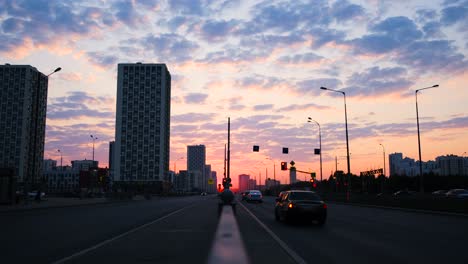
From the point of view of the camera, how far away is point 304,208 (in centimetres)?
2083

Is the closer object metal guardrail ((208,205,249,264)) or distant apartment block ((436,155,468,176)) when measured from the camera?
metal guardrail ((208,205,249,264))

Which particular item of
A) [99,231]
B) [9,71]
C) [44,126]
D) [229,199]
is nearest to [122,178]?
[44,126]

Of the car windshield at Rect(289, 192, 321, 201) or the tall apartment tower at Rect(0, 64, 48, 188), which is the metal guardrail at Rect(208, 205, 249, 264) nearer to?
the car windshield at Rect(289, 192, 321, 201)

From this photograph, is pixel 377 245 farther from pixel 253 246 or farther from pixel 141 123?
pixel 141 123

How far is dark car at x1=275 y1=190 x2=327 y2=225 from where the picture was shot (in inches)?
820

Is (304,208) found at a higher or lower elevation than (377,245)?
higher

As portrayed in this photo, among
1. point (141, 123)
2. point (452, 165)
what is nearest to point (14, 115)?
point (141, 123)

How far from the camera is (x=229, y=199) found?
3397cm

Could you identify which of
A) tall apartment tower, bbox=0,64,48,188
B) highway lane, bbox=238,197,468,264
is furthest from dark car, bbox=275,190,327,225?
tall apartment tower, bbox=0,64,48,188

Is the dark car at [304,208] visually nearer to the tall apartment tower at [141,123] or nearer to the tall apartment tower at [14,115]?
the tall apartment tower at [14,115]

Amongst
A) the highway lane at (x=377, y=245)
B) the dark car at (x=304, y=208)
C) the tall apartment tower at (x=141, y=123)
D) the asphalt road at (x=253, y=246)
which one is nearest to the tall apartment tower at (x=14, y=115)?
the tall apartment tower at (x=141, y=123)

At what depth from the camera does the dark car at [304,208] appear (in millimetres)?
20828

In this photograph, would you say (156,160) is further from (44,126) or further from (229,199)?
(229,199)

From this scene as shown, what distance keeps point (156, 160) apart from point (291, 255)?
597 ft
